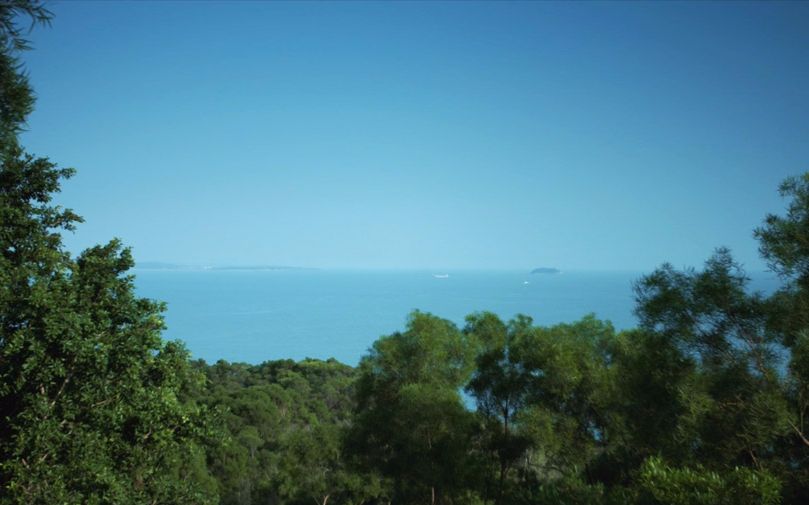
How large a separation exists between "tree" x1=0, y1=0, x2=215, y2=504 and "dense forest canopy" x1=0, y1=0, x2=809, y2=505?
2 cm

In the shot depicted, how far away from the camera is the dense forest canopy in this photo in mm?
5602

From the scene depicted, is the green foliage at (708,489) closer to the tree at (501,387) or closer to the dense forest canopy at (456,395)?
the dense forest canopy at (456,395)

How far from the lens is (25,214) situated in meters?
6.88

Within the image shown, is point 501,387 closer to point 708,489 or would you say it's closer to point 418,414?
point 418,414

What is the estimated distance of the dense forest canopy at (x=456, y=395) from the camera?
560 centimetres

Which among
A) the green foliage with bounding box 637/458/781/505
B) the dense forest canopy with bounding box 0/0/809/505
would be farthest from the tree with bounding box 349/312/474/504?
the green foliage with bounding box 637/458/781/505

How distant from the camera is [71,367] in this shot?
5.82m

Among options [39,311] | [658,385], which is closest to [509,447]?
[658,385]

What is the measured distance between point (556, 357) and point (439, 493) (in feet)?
18.6

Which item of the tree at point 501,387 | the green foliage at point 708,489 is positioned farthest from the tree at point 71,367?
the tree at point 501,387

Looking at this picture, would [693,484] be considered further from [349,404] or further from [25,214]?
[349,404]

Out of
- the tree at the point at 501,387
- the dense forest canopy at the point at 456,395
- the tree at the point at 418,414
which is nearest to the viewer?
the dense forest canopy at the point at 456,395

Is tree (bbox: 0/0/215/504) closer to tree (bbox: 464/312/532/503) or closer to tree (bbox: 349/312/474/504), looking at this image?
tree (bbox: 349/312/474/504)

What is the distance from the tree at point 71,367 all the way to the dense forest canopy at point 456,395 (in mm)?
22
